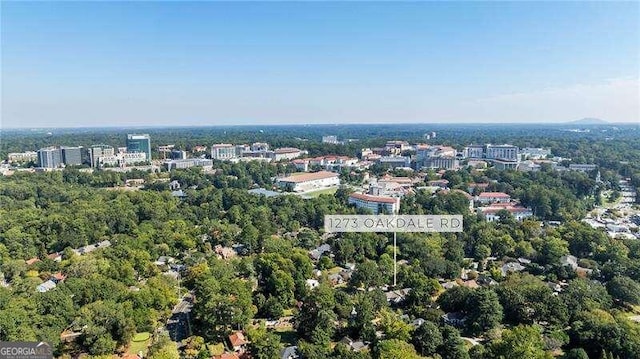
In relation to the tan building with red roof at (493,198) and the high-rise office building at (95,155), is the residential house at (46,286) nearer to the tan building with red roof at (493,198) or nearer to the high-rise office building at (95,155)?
the tan building with red roof at (493,198)

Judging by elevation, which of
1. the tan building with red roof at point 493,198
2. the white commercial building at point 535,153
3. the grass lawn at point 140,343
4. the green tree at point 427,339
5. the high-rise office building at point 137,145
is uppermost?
the high-rise office building at point 137,145

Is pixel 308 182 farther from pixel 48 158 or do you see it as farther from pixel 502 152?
pixel 502 152

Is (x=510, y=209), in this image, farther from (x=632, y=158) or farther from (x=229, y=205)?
(x=632, y=158)

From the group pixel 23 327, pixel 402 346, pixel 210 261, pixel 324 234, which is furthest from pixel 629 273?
pixel 23 327

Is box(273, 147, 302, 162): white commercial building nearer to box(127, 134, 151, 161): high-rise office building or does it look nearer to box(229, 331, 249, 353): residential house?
box(127, 134, 151, 161): high-rise office building

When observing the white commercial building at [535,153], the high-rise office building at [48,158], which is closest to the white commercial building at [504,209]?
the white commercial building at [535,153]

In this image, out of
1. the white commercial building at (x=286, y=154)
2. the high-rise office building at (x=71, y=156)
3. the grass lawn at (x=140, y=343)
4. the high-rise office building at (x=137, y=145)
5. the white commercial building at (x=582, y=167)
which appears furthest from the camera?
the white commercial building at (x=286, y=154)

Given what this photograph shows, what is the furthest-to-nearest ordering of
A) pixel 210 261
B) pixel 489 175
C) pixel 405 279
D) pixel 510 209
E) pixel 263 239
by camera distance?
pixel 489 175
pixel 510 209
pixel 263 239
pixel 210 261
pixel 405 279
